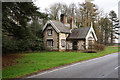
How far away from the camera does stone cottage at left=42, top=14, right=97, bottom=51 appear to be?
24.6 metres

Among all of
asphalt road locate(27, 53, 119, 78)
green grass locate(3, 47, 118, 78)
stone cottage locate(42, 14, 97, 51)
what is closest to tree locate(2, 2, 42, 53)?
green grass locate(3, 47, 118, 78)

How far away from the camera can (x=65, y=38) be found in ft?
86.0

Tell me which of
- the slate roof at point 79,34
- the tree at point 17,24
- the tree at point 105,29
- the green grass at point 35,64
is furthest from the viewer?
the tree at point 105,29

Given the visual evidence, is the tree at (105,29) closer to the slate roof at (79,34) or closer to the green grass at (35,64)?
the slate roof at (79,34)

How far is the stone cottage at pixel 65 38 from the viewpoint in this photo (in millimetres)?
24594

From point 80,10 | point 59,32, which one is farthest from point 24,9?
point 80,10

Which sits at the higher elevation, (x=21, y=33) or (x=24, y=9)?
(x=24, y=9)

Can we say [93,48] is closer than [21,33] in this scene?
No

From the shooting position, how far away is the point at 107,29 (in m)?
47.8

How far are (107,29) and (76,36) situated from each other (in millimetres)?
28403

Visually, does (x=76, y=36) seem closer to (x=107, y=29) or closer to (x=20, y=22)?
(x=20, y=22)

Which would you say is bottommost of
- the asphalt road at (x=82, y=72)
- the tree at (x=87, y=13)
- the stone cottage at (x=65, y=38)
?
the asphalt road at (x=82, y=72)

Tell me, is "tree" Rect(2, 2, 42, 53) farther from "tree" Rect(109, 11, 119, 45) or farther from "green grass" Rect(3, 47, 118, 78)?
"tree" Rect(109, 11, 119, 45)

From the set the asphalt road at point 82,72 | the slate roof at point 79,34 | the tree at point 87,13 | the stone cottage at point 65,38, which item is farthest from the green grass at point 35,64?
the tree at point 87,13
